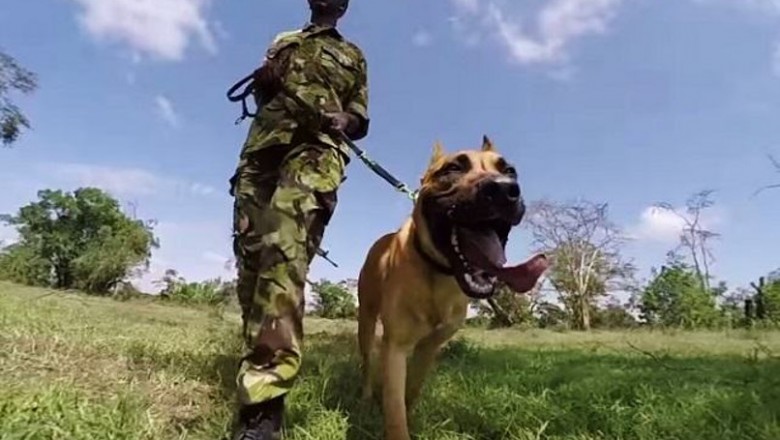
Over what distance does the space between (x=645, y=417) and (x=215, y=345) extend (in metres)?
2.87

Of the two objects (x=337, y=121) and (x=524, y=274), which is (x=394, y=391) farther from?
(x=337, y=121)

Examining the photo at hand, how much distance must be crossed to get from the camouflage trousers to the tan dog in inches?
17.9

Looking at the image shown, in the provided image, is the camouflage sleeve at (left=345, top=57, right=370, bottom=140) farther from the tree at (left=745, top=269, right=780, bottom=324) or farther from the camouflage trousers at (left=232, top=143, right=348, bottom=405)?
the tree at (left=745, top=269, right=780, bottom=324)

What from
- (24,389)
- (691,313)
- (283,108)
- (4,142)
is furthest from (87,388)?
(691,313)

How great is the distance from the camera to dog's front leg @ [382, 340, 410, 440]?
2955mm

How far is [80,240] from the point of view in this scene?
168 ft

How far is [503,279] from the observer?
282 centimetres

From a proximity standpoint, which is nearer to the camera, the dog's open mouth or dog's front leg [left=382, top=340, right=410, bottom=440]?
the dog's open mouth

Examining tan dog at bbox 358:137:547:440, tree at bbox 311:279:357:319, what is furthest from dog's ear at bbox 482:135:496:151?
tree at bbox 311:279:357:319

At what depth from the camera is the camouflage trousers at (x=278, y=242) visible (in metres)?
2.78

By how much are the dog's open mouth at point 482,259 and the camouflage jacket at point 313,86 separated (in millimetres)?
894

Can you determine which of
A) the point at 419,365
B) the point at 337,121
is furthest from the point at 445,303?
the point at 337,121

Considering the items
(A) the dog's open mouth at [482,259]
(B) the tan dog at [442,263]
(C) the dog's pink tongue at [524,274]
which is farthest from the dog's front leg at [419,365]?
(C) the dog's pink tongue at [524,274]

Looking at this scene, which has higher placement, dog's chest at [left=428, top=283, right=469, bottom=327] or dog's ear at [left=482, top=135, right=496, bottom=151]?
dog's ear at [left=482, top=135, right=496, bottom=151]
